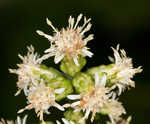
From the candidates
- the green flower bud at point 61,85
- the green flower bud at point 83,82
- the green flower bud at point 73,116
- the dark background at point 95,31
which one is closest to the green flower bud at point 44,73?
the green flower bud at point 61,85

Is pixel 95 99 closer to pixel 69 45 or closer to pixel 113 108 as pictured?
pixel 113 108

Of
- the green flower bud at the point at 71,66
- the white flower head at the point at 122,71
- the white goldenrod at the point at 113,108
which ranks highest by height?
the green flower bud at the point at 71,66

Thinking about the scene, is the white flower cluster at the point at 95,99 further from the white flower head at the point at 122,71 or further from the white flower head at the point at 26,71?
the white flower head at the point at 26,71

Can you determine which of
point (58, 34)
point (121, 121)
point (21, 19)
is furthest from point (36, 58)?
point (21, 19)

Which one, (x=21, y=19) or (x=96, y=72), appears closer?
(x=96, y=72)

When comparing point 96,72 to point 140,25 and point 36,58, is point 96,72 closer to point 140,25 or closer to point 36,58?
point 36,58
